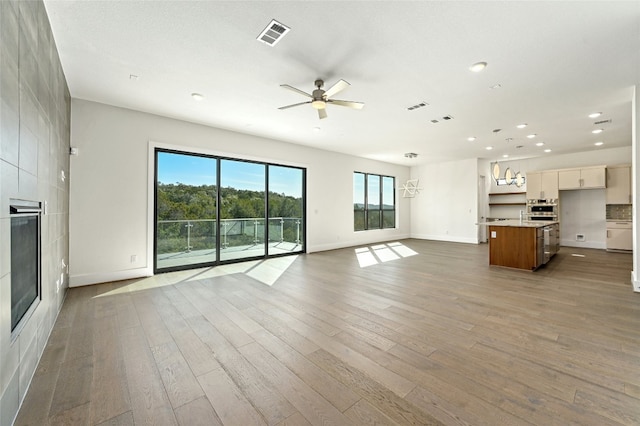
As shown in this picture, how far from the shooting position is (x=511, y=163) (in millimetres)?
9344

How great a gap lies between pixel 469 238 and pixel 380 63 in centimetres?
803

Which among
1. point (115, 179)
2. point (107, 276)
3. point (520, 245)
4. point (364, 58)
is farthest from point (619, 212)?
point (107, 276)

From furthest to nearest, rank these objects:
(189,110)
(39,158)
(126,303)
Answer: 1. (189,110)
2. (126,303)
3. (39,158)

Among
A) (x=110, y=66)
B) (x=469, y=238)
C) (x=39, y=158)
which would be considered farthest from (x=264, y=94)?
(x=469, y=238)

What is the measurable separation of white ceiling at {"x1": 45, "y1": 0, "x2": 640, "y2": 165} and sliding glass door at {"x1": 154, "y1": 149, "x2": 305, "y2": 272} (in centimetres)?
100

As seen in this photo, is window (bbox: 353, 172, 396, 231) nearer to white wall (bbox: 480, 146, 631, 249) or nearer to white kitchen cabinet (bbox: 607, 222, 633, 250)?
white wall (bbox: 480, 146, 631, 249)

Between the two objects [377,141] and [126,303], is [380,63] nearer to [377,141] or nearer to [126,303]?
[377,141]

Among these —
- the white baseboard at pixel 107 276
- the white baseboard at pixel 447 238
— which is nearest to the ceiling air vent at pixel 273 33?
the white baseboard at pixel 107 276

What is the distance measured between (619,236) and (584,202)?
1306 millimetres

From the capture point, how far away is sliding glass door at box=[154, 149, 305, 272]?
5195 mm

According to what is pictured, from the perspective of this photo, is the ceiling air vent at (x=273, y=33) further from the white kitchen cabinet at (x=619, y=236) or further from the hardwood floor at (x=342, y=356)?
the white kitchen cabinet at (x=619, y=236)

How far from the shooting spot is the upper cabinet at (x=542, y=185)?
8.20m

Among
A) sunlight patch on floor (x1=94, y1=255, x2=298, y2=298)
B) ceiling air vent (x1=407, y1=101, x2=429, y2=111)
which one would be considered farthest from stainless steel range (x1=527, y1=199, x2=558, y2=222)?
sunlight patch on floor (x1=94, y1=255, x2=298, y2=298)

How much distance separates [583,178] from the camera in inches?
304
